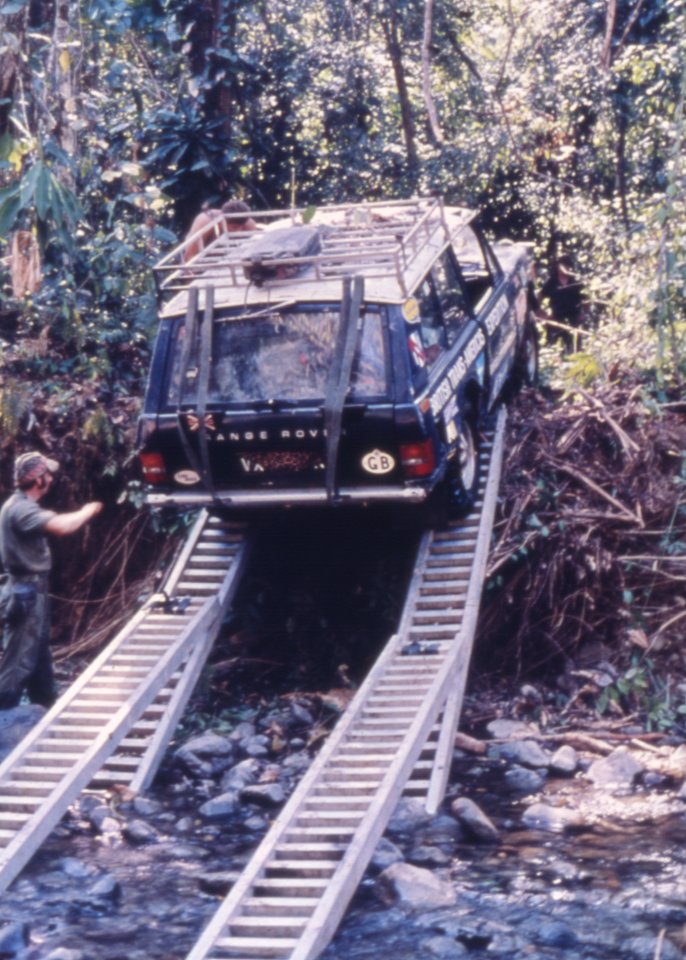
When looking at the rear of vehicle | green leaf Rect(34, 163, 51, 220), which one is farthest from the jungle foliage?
the rear of vehicle

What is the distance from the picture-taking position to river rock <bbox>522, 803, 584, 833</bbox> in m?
6.15

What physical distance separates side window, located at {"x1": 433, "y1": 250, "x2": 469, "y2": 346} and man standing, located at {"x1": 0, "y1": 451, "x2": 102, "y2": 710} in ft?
8.51

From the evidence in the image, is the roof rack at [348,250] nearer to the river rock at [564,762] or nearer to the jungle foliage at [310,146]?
the jungle foliage at [310,146]

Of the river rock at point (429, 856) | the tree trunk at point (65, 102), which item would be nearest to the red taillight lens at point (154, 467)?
the river rock at point (429, 856)

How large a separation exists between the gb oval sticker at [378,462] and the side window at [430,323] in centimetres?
69

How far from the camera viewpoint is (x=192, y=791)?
22.5ft

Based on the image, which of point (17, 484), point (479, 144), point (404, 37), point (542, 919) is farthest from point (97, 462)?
point (404, 37)

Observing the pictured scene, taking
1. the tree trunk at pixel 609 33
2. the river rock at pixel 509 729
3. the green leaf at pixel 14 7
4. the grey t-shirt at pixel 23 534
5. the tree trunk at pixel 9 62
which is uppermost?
the tree trunk at pixel 609 33

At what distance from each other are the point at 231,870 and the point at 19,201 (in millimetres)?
3512

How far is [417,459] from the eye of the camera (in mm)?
6906

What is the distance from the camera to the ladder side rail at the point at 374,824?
4680mm

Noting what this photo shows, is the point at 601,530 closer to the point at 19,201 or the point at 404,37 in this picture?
the point at 19,201

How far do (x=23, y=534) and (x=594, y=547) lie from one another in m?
3.63

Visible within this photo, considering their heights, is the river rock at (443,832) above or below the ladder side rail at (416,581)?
below
